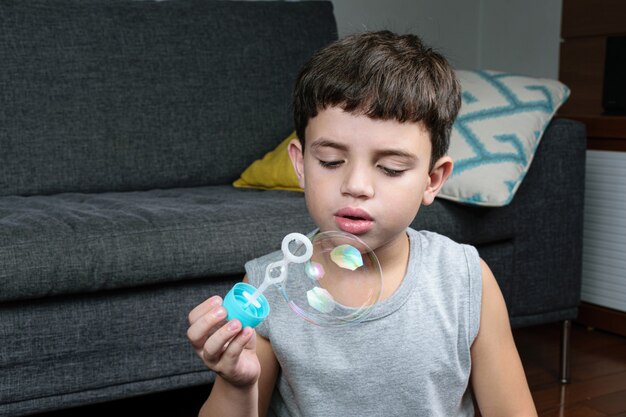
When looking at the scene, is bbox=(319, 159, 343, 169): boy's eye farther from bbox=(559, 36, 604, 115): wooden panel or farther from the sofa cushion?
bbox=(559, 36, 604, 115): wooden panel

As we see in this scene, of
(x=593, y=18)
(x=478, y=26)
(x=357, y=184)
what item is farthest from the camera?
(x=478, y=26)

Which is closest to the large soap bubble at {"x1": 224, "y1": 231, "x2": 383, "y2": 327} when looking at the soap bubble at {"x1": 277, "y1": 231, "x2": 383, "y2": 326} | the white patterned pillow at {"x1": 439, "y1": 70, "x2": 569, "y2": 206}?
the soap bubble at {"x1": 277, "y1": 231, "x2": 383, "y2": 326}

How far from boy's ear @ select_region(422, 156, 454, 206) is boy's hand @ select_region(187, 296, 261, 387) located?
35 centimetres

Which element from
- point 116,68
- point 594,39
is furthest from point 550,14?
point 116,68

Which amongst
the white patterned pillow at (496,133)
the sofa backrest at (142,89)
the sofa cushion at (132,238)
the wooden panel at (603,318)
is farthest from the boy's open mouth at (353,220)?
the wooden panel at (603,318)

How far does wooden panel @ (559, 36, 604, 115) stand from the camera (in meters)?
2.92

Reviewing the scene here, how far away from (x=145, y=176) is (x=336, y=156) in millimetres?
1444

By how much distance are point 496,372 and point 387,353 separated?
0.54ft

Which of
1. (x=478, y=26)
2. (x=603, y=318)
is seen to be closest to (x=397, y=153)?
(x=603, y=318)

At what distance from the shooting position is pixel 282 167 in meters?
2.29

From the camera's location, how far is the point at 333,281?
101cm

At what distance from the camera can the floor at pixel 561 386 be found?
207 centimetres

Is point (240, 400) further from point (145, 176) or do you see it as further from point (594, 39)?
point (594, 39)

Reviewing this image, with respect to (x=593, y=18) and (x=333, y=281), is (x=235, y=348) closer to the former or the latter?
(x=333, y=281)
